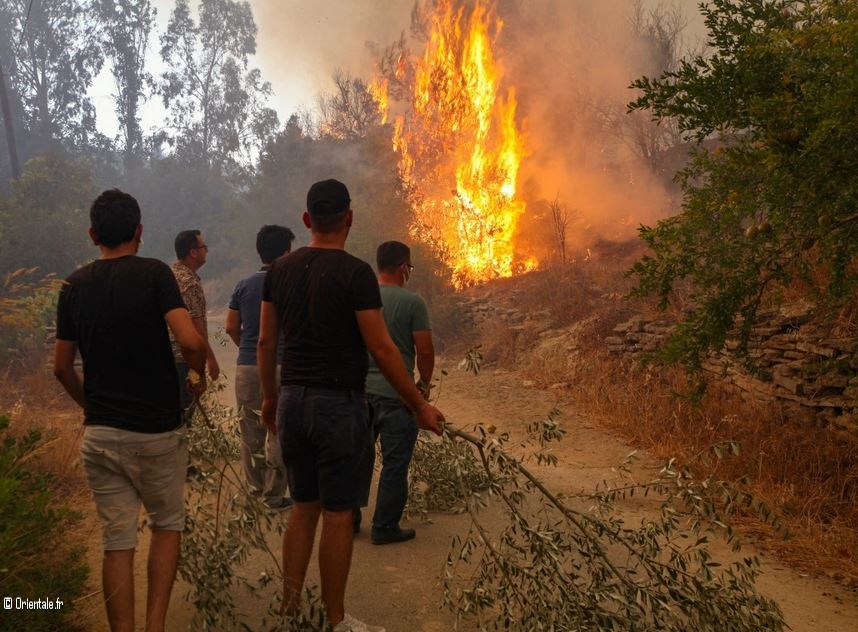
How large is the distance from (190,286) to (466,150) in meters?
17.4

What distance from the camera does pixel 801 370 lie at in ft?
21.0

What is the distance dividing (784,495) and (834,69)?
3.18 meters

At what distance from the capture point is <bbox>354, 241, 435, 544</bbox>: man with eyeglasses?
4559 mm

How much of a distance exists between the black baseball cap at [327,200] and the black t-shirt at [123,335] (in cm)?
75

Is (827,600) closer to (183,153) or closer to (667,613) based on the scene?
(667,613)

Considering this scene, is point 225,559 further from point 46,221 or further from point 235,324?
point 46,221

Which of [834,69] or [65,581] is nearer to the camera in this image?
[65,581]

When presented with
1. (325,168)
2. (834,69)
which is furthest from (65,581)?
(325,168)

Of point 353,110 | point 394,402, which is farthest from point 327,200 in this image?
point 353,110

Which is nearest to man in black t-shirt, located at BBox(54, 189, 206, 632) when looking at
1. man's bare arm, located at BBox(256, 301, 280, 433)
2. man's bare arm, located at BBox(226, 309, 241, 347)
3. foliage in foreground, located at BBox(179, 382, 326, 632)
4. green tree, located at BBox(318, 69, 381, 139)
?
foliage in foreground, located at BBox(179, 382, 326, 632)

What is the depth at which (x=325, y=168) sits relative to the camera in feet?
118

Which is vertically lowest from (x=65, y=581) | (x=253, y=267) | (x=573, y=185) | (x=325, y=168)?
(x=65, y=581)

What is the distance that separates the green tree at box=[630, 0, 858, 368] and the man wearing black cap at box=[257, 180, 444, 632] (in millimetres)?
2186

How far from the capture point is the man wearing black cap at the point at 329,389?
10.1 feet
